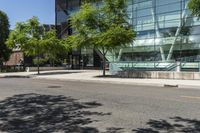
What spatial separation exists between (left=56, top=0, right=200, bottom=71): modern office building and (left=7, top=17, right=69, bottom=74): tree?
22.1ft

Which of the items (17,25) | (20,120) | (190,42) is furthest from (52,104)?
(17,25)

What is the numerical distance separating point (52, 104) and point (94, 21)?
62.8 ft

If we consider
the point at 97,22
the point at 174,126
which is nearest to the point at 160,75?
the point at 97,22

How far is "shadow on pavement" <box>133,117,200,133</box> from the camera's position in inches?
301

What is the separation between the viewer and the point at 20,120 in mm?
9430

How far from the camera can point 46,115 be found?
1009 centimetres

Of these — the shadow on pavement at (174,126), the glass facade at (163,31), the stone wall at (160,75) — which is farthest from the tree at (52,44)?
the shadow on pavement at (174,126)

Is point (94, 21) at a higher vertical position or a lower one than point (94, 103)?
higher

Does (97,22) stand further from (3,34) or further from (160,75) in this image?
(3,34)

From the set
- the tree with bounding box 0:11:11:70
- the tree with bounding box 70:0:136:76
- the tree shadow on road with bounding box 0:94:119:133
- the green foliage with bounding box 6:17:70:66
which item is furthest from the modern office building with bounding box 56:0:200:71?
the tree with bounding box 0:11:11:70

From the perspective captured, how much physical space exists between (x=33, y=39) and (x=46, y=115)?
2884 centimetres

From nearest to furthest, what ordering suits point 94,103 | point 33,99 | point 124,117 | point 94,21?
point 124,117, point 94,103, point 33,99, point 94,21

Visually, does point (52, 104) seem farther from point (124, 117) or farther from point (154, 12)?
point (154, 12)

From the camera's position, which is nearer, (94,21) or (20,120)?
(20,120)
